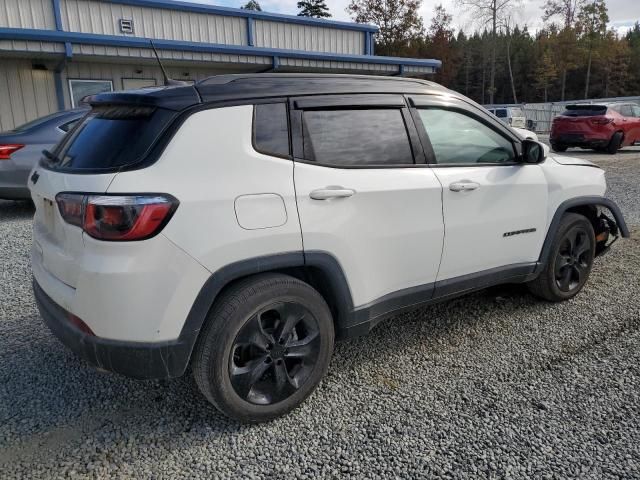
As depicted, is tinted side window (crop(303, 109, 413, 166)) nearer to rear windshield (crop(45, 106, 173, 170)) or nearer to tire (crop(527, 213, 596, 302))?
rear windshield (crop(45, 106, 173, 170))

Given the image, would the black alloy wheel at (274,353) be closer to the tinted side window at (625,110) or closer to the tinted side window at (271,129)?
the tinted side window at (271,129)

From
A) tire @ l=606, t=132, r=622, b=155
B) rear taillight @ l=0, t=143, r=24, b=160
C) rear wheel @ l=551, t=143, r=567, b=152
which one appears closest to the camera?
rear taillight @ l=0, t=143, r=24, b=160

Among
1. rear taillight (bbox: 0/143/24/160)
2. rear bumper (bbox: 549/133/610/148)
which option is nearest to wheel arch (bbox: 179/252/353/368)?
rear taillight (bbox: 0/143/24/160)

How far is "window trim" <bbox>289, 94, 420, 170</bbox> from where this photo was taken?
2.66m

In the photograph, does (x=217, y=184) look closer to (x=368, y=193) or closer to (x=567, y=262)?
(x=368, y=193)

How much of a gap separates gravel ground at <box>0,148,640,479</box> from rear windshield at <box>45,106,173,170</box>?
133 centimetres

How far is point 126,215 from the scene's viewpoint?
2.16 m

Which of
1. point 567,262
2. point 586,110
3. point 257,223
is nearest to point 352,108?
point 257,223

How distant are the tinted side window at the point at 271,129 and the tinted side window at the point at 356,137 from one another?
4.8 inches

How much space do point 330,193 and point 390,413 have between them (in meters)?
1.21

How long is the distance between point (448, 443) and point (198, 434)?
1240mm

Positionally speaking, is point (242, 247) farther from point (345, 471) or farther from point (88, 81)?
point (88, 81)

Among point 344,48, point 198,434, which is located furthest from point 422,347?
point 344,48

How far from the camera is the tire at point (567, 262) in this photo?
395 centimetres
